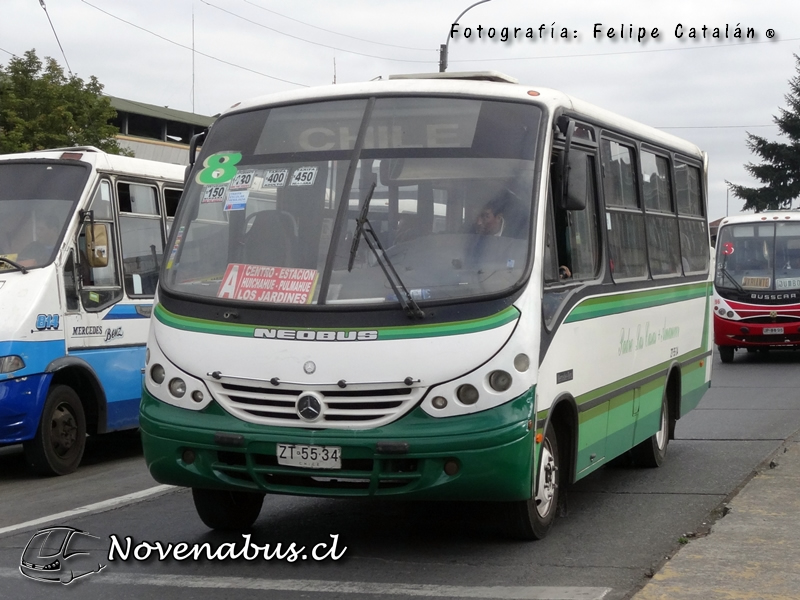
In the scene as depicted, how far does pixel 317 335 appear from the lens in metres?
6.34

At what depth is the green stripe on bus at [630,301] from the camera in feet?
24.3

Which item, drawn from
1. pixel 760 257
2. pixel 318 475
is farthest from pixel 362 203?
pixel 760 257

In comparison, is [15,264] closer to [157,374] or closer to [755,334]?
[157,374]

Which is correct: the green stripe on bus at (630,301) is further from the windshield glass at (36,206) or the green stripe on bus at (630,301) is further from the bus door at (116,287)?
the windshield glass at (36,206)

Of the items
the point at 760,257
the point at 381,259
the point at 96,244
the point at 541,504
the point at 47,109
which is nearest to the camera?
the point at 381,259

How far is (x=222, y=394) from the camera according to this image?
6.48m

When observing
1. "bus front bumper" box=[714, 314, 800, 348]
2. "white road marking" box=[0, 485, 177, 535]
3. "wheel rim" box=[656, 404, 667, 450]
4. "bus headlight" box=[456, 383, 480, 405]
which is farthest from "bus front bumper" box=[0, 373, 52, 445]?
"bus front bumper" box=[714, 314, 800, 348]

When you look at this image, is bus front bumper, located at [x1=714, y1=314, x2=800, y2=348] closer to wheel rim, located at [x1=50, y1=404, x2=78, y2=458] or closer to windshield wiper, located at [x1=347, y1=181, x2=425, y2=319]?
wheel rim, located at [x1=50, y1=404, x2=78, y2=458]

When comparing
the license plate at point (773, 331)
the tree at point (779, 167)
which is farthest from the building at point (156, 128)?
the license plate at point (773, 331)

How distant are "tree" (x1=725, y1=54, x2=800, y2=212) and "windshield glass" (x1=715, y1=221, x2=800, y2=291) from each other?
158ft

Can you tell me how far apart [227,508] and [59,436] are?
11.4 ft

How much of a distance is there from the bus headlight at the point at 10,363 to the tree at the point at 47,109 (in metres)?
25.5

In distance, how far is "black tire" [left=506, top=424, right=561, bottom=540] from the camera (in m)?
6.75

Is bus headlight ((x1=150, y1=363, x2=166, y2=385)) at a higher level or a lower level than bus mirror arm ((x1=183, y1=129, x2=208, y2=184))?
lower
